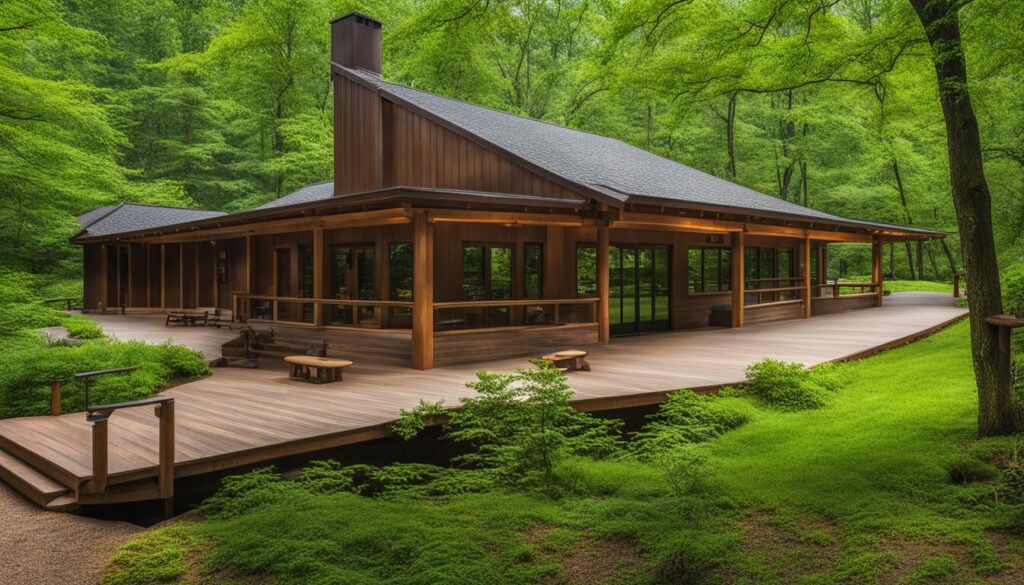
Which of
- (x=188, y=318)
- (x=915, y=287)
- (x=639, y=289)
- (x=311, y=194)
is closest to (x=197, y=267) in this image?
(x=188, y=318)

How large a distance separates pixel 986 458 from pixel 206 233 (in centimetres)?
1772

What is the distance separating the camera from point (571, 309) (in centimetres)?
1491

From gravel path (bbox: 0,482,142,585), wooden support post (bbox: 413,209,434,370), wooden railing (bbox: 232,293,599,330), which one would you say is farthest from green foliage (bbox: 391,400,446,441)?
wooden railing (bbox: 232,293,599,330)

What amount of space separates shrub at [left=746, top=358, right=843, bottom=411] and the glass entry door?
6.08 meters

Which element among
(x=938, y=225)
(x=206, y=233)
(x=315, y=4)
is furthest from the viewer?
(x=938, y=225)

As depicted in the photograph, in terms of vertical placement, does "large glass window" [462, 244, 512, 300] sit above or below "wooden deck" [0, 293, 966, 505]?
above

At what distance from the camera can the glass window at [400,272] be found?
14.2 m

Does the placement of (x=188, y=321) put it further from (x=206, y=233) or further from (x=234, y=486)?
(x=234, y=486)

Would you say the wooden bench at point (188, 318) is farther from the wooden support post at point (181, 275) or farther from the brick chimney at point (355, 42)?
the brick chimney at point (355, 42)

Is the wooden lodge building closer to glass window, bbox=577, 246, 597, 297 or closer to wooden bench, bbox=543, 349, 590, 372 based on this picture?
glass window, bbox=577, 246, 597, 297

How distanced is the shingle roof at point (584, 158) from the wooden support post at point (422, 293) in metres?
3.16

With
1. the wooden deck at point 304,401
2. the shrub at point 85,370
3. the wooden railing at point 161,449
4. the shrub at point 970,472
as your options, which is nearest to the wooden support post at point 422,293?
the wooden deck at point 304,401

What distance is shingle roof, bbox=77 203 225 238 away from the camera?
2227 centimetres

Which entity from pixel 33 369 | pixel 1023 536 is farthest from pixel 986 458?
pixel 33 369
